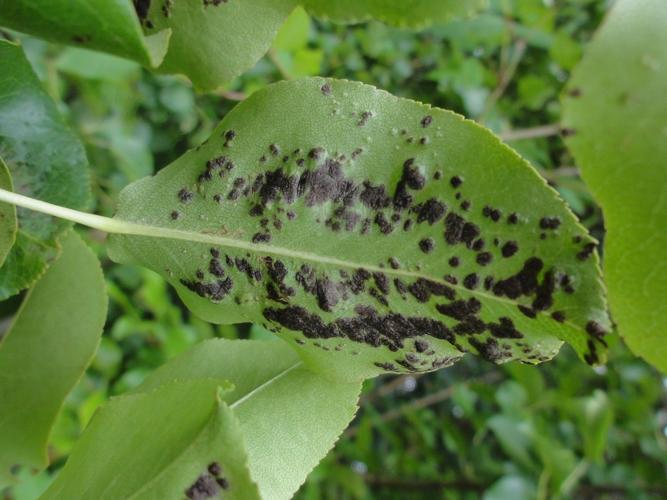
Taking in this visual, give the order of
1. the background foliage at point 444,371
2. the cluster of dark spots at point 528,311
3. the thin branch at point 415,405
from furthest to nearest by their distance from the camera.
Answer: the thin branch at point 415,405 → the background foliage at point 444,371 → the cluster of dark spots at point 528,311

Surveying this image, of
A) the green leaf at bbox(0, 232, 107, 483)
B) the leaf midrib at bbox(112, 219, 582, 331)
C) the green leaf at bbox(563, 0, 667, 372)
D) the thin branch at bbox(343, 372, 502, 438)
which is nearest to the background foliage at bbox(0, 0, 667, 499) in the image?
the thin branch at bbox(343, 372, 502, 438)

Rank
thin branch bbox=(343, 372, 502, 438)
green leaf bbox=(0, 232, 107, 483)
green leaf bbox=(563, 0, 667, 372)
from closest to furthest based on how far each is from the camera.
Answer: green leaf bbox=(563, 0, 667, 372) < green leaf bbox=(0, 232, 107, 483) < thin branch bbox=(343, 372, 502, 438)

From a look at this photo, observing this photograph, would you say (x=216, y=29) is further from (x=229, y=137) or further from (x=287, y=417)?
(x=287, y=417)

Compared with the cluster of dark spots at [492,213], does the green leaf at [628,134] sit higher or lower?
higher

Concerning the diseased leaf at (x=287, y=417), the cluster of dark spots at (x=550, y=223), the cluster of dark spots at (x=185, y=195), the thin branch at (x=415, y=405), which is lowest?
the thin branch at (x=415, y=405)

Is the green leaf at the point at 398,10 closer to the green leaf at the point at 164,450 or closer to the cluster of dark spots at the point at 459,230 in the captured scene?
the cluster of dark spots at the point at 459,230

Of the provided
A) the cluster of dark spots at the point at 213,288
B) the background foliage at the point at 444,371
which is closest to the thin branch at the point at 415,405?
the background foliage at the point at 444,371

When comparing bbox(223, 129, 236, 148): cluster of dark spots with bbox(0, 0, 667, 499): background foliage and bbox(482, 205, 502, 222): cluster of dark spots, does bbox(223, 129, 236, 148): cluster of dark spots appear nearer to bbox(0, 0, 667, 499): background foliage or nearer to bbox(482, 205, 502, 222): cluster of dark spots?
bbox(482, 205, 502, 222): cluster of dark spots
